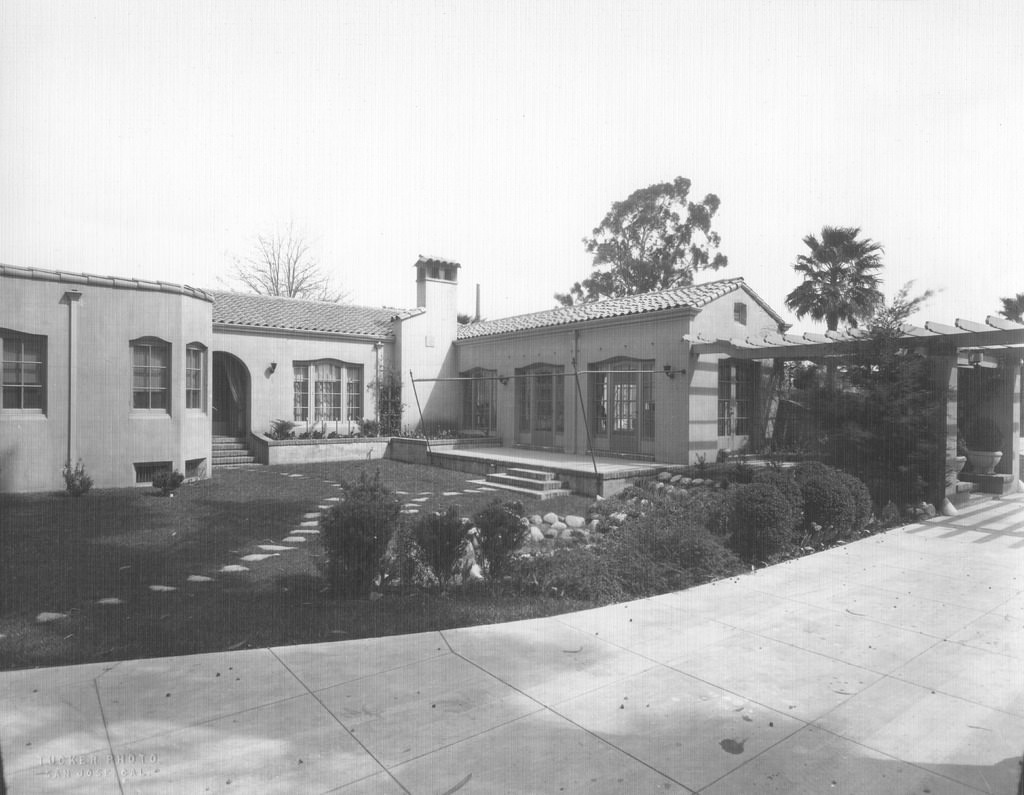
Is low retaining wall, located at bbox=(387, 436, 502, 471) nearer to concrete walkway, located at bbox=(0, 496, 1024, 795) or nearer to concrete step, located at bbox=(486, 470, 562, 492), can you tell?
concrete step, located at bbox=(486, 470, 562, 492)

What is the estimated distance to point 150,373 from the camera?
42.0 feet

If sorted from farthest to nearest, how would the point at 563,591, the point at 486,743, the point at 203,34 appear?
the point at 563,591
the point at 203,34
the point at 486,743

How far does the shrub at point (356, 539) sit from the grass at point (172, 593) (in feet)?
0.67

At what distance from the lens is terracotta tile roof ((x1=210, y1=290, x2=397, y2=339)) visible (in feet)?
58.5

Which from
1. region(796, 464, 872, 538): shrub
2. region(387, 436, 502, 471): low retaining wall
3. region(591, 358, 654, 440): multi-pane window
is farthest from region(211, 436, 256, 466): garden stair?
region(796, 464, 872, 538): shrub

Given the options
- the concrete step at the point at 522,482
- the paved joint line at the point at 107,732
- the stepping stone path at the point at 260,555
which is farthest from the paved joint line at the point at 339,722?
the concrete step at the point at 522,482

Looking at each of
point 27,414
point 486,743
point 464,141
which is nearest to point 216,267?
point 27,414

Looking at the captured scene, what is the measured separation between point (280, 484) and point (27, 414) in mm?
4450

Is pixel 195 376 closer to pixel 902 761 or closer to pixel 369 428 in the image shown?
pixel 369 428

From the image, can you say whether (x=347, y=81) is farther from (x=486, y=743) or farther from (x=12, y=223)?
(x=486, y=743)

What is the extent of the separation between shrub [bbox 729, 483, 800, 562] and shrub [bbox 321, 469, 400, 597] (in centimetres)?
396

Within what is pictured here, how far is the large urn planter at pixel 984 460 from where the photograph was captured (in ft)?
40.8

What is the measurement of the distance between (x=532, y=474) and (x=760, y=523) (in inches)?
255

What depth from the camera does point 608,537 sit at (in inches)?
311
